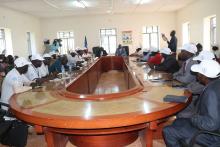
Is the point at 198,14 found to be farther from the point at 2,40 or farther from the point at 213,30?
the point at 2,40

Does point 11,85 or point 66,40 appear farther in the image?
point 66,40

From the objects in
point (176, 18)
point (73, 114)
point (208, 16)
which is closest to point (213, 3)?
point (208, 16)

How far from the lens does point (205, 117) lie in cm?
186

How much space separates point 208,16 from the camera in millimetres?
9508

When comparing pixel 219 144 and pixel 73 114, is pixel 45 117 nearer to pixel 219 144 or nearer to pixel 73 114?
pixel 73 114

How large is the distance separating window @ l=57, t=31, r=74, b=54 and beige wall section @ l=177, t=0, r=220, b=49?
19.4 feet

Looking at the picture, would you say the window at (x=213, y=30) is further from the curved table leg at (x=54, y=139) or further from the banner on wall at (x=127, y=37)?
the curved table leg at (x=54, y=139)

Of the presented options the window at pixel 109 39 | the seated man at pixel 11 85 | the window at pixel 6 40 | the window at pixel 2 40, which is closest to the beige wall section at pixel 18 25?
the window at pixel 6 40

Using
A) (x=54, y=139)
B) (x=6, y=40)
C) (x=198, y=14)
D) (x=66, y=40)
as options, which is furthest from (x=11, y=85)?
(x=66, y=40)

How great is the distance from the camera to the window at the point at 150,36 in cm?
1426

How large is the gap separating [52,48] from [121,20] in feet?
13.0

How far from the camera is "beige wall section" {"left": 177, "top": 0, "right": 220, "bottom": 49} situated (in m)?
8.90

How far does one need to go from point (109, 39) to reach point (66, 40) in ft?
→ 7.83

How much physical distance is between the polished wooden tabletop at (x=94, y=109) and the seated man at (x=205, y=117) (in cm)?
18
